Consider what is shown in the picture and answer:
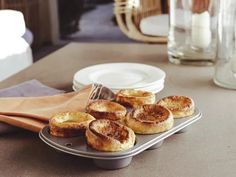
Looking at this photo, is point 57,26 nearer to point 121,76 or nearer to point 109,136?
point 121,76

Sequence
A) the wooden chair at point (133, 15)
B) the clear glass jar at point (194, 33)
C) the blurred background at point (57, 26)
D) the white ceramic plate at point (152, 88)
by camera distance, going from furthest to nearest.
→ 1. the blurred background at point (57, 26)
2. the wooden chair at point (133, 15)
3. the clear glass jar at point (194, 33)
4. the white ceramic plate at point (152, 88)

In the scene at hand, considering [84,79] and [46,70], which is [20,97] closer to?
[84,79]

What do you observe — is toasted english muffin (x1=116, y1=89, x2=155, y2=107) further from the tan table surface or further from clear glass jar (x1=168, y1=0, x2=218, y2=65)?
clear glass jar (x1=168, y1=0, x2=218, y2=65)

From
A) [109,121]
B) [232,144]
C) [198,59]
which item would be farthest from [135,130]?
[198,59]

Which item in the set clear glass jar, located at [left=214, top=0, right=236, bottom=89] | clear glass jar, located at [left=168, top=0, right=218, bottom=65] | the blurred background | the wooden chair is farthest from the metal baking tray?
the blurred background

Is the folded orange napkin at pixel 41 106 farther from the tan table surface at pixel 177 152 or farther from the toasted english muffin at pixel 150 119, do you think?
the toasted english muffin at pixel 150 119

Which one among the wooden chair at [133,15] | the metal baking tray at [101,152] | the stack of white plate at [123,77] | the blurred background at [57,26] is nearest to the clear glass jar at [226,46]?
the stack of white plate at [123,77]
